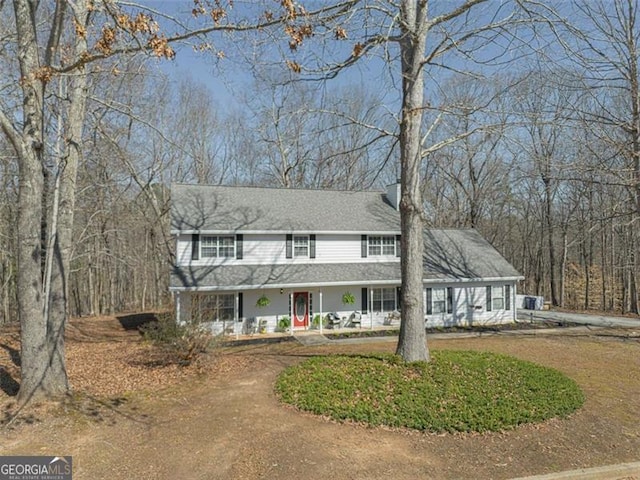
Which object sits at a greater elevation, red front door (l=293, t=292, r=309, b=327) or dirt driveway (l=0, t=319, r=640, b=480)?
red front door (l=293, t=292, r=309, b=327)

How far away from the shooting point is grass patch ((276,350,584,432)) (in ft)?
21.3

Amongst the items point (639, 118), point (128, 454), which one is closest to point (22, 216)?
point (128, 454)

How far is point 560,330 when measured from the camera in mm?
16469

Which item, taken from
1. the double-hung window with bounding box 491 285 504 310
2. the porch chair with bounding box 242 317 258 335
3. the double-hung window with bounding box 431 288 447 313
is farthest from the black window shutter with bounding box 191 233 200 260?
the double-hung window with bounding box 491 285 504 310

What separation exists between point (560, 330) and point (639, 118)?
9073mm

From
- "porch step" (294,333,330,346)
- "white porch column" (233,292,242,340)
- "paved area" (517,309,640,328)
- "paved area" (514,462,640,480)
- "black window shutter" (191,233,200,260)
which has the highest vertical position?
"black window shutter" (191,233,200,260)

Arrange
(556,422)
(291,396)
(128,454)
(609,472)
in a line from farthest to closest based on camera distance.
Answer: (291,396) → (556,422) → (128,454) → (609,472)

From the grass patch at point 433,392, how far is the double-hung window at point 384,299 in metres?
7.67

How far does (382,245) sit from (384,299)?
8.55 feet

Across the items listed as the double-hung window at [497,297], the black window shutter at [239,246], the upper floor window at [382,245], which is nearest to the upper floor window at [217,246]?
the black window shutter at [239,246]

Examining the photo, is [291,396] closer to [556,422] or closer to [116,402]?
[116,402]

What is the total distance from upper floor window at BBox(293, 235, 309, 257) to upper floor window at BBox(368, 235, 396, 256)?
314 cm

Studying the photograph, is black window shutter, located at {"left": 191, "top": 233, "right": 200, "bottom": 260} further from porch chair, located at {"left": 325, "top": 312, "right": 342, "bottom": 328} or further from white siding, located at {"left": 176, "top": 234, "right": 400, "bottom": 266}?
porch chair, located at {"left": 325, "top": 312, "right": 342, "bottom": 328}

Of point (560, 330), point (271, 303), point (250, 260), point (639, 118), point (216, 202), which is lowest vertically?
point (560, 330)
